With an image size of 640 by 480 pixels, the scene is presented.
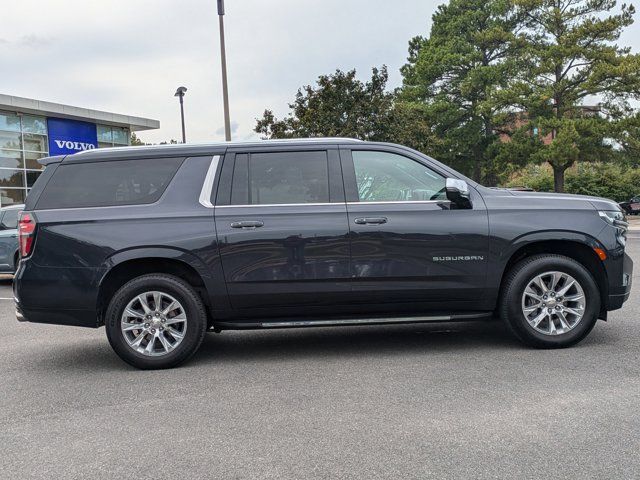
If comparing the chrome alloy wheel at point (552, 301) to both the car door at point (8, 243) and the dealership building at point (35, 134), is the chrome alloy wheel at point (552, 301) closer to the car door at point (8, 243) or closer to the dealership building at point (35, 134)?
the car door at point (8, 243)

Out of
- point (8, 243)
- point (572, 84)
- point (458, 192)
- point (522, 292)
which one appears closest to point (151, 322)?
point (458, 192)

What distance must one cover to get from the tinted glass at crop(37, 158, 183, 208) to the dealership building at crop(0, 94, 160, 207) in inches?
891

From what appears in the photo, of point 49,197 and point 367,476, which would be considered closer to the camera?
point 367,476

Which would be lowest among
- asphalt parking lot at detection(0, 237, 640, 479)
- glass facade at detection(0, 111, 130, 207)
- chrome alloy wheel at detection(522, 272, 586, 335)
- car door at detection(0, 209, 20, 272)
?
asphalt parking lot at detection(0, 237, 640, 479)

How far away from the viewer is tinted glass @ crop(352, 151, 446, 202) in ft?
18.5

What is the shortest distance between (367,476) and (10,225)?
37.3 ft

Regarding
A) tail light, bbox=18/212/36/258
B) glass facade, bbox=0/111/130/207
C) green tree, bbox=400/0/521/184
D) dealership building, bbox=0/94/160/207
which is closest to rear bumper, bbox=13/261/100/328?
tail light, bbox=18/212/36/258

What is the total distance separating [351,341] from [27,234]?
3135mm

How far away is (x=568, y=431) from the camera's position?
3709 mm

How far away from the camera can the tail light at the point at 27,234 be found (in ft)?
17.9

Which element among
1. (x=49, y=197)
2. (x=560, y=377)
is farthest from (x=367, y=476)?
(x=49, y=197)

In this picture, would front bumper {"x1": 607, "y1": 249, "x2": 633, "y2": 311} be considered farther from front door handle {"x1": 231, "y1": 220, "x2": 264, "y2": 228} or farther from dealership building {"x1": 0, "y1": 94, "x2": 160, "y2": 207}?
dealership building {"x1": 0, "y1": 94, "x2": 160, "y2": 207}

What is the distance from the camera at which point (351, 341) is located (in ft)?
20.7

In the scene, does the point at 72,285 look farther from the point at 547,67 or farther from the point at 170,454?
the point at 547,67
